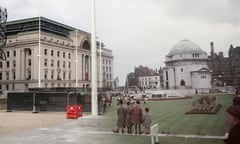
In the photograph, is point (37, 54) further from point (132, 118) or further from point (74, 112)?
point (132, 118)

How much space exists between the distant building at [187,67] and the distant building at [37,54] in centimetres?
3454

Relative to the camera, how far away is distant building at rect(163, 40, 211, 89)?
102 meters

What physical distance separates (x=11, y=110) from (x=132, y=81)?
109 m

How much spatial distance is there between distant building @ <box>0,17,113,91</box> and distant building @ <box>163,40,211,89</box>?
34544 millimetres

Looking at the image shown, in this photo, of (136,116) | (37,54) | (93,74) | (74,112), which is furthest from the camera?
(37,54)

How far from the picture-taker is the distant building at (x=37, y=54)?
8150cm

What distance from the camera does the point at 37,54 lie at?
81250 mm

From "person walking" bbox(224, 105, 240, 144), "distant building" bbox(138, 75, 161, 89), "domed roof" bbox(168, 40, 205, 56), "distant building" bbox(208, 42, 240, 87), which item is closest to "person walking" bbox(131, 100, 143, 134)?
"distant building" bbox(208, 42, 240, 87)

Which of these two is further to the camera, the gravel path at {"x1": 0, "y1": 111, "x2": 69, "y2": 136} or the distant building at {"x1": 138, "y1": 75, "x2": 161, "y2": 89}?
the distant building at {"x1": 138, "y1": 75, "x2": 161, "y2": 89}

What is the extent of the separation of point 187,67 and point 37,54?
175 ft

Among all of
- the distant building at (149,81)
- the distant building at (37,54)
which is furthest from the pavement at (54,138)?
the distant building at (149,81)

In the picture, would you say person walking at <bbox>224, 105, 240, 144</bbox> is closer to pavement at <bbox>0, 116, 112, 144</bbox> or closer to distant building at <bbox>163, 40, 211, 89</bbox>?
pavement at <bbox>0, 116, 112, 144</bbox>

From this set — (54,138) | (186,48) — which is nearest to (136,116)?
(54,138)

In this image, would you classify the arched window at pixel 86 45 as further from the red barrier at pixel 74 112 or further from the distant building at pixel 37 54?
the red barrier at pixel 74 112
